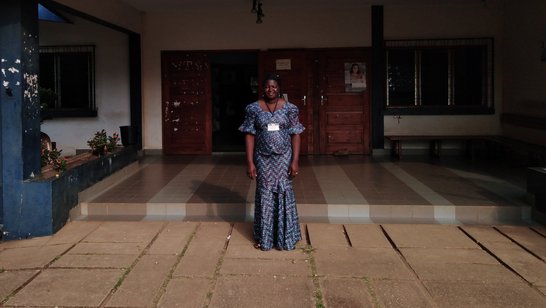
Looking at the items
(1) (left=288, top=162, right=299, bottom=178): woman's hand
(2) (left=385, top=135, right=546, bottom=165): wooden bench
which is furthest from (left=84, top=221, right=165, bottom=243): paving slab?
(2) (left=385, top=135, right=546, bottom=165): wooden bench

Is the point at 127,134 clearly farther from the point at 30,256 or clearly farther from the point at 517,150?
the point at 517,150

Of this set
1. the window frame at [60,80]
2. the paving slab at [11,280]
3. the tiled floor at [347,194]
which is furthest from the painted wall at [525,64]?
the window frame at [60,80]

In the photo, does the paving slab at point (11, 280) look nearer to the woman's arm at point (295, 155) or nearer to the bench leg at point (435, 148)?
the woman's arm at point (295, 155)

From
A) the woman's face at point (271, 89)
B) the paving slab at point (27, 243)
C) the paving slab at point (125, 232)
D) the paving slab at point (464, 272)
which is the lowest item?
the paving slab at point (464, 272)

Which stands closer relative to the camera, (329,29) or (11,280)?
(11,280)

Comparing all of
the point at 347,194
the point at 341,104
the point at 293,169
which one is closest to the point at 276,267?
the point at 293,169

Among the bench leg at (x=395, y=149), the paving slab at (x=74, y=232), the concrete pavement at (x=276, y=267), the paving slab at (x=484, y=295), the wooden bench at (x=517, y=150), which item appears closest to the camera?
the paving slab at (x=484, y=295)

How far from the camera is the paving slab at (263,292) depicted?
328 cm

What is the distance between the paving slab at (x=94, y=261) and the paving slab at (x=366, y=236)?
1.83 m

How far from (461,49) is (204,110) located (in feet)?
15.2

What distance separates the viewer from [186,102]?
954 centimetres

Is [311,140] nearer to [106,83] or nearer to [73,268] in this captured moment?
[106,83]

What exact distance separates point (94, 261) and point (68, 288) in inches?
20.4

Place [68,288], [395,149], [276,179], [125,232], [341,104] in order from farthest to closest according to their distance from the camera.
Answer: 1. [341,104]
2. [395,149]
3. [125,232]
4. [276,179]
5. [68,288]
